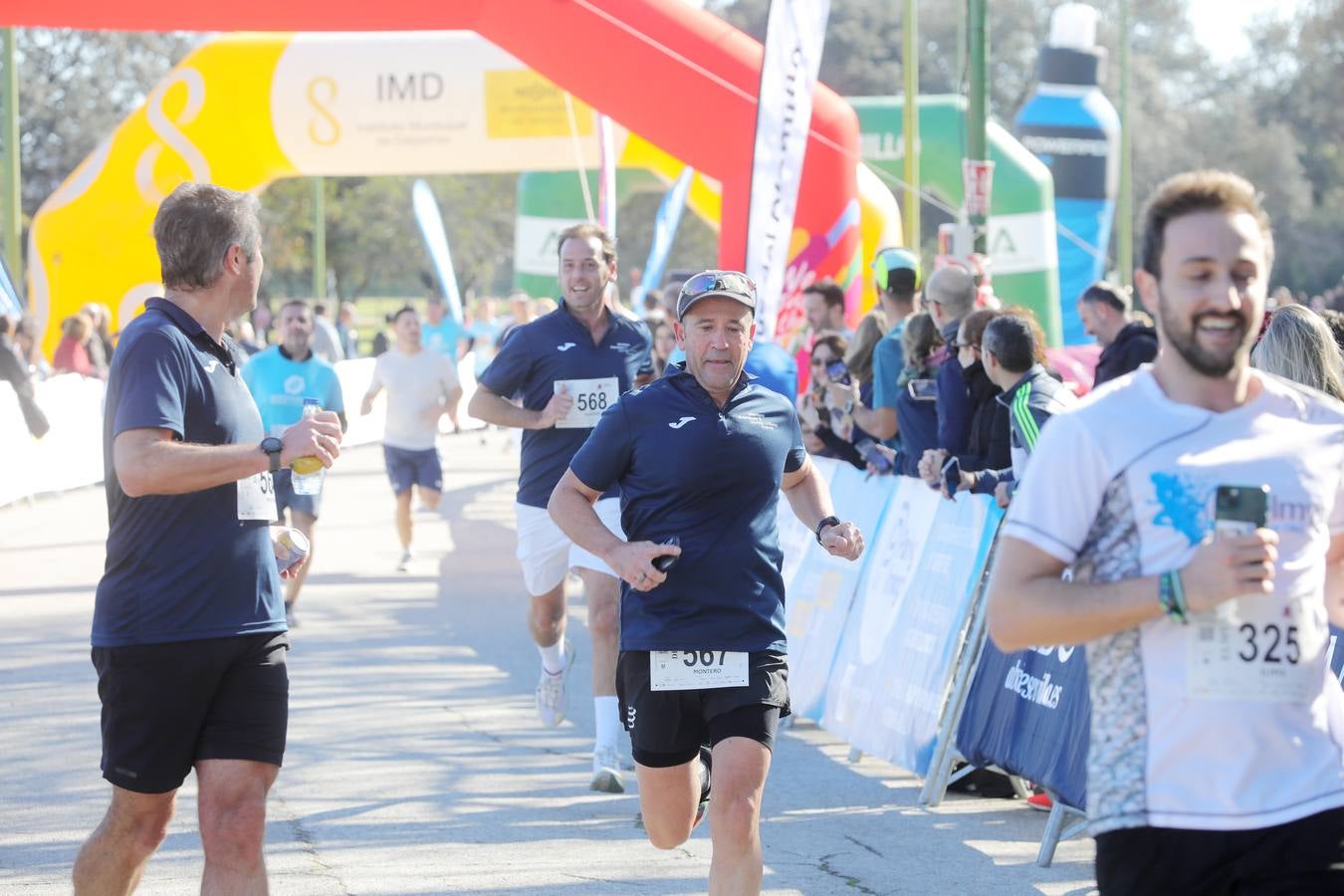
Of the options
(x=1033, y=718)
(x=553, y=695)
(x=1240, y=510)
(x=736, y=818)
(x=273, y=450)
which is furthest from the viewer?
(x=553, y=695)

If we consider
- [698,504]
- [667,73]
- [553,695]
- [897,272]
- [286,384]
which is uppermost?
[667,73]

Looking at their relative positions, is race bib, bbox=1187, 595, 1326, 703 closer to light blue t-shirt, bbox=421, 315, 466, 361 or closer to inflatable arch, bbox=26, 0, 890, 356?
inflatable arch, bbox=26, 0, 890, 356

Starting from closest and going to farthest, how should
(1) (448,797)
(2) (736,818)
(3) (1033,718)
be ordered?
1. (2) (736,818)
2. (3) (1033,718)
3. (1) (448,797)

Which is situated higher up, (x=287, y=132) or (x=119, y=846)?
(x=287, y=132)

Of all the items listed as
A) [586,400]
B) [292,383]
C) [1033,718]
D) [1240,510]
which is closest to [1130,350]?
[1033,718]

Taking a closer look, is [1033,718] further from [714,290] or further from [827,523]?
[714,290]

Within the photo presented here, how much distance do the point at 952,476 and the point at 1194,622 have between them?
15.4 ft

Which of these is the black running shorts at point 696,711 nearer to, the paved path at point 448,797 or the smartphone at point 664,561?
the smartphone at point 664,561

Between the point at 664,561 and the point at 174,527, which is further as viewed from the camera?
the point at 664,561

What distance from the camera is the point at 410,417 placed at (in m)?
14.2

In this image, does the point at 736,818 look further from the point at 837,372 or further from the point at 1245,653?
the point at 837,372

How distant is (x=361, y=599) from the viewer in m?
13.0

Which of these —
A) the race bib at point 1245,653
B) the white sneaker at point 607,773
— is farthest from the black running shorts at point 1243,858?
the white sneaker at point 607,773

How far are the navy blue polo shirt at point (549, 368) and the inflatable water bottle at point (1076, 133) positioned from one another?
22261mm
